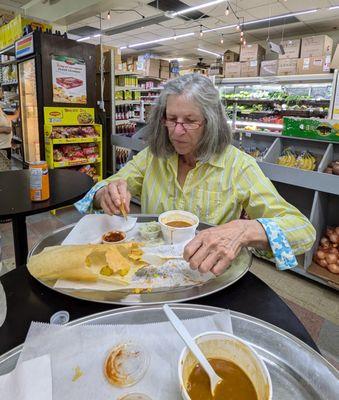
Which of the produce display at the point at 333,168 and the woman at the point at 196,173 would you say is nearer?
the woman at the point at 196,173

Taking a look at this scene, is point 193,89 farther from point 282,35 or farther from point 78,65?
point 282,35

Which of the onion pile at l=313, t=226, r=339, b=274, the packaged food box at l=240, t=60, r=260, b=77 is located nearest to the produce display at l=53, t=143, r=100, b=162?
the packaged food box at l=240, t=60, r=260, b=77

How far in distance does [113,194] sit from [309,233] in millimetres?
792

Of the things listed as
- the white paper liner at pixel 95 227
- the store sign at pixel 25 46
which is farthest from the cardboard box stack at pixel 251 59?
the white paper liner at pixel 95 227

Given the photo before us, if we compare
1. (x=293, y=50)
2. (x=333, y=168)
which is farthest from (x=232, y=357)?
(x=293, y=50)

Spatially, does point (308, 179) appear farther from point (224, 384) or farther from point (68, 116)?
point (68, 116)

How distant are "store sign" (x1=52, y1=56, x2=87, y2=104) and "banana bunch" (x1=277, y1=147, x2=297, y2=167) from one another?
2909 millimetres

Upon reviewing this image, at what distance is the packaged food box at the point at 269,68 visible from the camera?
5023mm

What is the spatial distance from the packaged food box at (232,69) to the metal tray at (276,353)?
18.0ft

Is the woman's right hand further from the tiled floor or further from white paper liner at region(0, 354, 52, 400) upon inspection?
the tiled floor

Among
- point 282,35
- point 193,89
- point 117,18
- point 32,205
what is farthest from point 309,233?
point 282,35

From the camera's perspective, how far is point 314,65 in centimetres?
467

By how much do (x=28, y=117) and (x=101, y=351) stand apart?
538cm

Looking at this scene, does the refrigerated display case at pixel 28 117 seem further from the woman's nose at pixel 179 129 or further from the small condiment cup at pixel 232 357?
the small condiment cup at pixel 232 357
